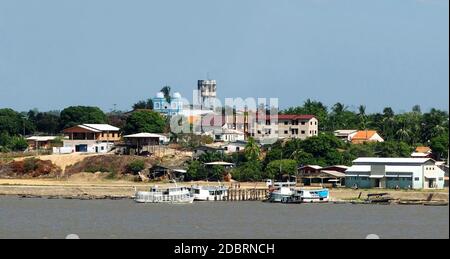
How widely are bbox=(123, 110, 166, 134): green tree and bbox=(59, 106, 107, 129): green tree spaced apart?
7.04 metres

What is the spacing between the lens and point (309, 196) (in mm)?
53719

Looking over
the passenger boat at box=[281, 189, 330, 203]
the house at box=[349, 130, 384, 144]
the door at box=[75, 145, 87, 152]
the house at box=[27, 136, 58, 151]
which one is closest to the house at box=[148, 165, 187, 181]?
the door at box=[75, 145, 87, 152]

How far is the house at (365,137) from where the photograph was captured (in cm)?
7294

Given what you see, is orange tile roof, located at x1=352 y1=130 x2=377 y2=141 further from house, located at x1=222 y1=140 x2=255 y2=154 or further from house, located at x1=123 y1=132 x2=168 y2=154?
house, located at x1=123 y1=132 x2=168 y2=154

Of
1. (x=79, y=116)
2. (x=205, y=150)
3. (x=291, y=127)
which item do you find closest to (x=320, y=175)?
(x=205, y=150)

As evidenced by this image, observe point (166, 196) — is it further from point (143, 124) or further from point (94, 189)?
point (143, 124)

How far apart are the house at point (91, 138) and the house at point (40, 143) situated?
121 cm

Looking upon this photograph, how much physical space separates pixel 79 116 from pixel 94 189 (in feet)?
79.0

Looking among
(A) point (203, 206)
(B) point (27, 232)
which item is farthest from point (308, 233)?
(A) point (203, 206)

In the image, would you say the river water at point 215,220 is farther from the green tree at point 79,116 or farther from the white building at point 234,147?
the green tree at point 79,116

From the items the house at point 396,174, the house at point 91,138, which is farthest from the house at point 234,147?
the house at point 396,174
